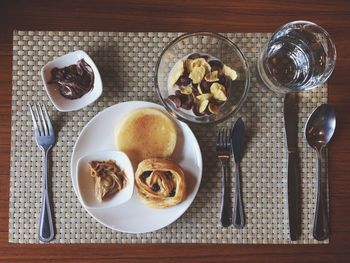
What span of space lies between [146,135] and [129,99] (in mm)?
80

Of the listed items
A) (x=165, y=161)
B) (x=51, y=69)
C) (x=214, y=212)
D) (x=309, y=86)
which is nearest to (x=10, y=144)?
(x=51, y=69)

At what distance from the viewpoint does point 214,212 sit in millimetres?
922

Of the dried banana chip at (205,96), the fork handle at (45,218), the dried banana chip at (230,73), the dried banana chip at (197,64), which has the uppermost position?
the dried banana chip at (197,64)

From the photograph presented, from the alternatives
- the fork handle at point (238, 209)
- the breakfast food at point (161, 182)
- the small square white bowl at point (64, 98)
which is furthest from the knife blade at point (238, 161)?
the small square white bowl at point (64, 98)

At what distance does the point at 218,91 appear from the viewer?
0.87m

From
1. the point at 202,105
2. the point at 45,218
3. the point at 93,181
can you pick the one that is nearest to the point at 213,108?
the point at 202,105

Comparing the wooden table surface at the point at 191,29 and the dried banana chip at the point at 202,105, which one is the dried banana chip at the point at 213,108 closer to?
the dried banana chip at the point at 202,105

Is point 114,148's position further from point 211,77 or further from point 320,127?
point 320,127

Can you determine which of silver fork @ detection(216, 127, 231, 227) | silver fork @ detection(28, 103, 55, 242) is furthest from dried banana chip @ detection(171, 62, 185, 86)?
silver fork @ detection(28, 103, 55, 242)

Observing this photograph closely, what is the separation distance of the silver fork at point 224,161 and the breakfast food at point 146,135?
0.29ft

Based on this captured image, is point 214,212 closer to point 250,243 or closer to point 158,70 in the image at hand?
point 250,243

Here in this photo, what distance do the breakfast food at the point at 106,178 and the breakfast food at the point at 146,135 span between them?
36 mm

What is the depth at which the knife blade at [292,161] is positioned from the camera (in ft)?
3.02

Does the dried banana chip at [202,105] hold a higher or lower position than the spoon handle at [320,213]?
higher
